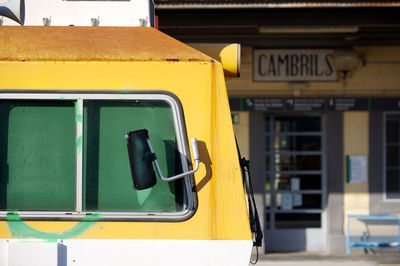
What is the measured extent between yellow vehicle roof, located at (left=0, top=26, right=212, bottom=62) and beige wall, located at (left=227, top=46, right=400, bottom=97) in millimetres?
6528

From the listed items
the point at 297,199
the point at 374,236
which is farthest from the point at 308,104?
the point at 374,236

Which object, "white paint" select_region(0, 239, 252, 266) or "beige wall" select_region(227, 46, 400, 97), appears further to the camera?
"beige wall" select_region(227, 46, 400, 97)

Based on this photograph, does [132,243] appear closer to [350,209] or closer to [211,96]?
[211,96]

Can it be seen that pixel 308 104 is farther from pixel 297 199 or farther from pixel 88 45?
pixel 88 45

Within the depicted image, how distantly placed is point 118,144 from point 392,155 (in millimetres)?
7905

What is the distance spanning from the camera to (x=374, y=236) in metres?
9.73

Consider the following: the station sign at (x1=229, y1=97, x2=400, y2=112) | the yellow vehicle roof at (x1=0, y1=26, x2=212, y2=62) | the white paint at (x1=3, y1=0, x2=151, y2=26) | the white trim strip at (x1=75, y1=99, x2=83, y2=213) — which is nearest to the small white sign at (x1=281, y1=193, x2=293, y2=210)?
the station sign at (x1=229, y1=97, x2=400, y2=112)

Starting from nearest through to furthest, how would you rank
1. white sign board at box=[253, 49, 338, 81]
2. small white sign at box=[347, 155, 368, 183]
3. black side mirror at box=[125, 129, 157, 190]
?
1. black side mirror at box=[125, 129, 157, 190]
2. white sign board at box=[253, 49, 338, 81]
3. small white sign at box=[347, 155, 368, 183]

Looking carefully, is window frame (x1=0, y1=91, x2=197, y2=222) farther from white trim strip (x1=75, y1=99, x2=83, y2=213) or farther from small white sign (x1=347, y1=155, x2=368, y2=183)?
small white sign (x1=347, y1=155, x2=368, y2=183)

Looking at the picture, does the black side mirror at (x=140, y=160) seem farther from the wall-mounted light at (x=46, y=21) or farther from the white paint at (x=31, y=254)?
the wall-mounted light at (x=46, y=21)

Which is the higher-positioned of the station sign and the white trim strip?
the station sign

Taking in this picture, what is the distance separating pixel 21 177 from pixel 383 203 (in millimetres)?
7943

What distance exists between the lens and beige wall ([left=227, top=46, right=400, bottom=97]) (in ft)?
31.3

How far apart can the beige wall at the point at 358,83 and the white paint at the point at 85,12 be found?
6300 mm
